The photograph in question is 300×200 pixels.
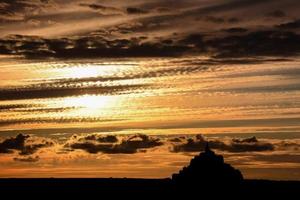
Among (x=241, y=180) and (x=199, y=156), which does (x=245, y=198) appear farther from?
(x=199, y=156)

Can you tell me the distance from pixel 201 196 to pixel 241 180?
13.0 metres

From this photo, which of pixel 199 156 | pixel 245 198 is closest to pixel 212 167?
pixel 199 156

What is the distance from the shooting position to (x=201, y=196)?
184250 mm

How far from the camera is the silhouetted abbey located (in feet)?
603

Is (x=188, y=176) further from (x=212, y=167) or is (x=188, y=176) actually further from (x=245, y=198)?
(x=245, y=198)

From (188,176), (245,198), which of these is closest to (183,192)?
(188,176)

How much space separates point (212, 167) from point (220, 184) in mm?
5237

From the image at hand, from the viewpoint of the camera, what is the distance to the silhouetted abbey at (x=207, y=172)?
18388 centimetres

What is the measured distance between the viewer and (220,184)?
613 feet

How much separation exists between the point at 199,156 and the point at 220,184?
795cm

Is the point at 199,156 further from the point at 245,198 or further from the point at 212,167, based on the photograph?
the point at 245,198

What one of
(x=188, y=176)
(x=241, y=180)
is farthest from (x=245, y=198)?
(x=188, y=176)

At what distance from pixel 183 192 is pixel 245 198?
17177 mm

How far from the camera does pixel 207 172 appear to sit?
18350 cm
